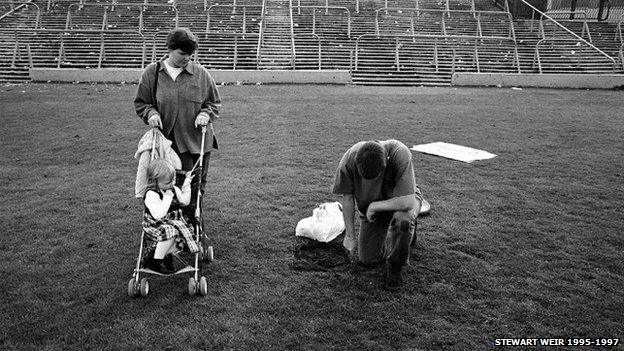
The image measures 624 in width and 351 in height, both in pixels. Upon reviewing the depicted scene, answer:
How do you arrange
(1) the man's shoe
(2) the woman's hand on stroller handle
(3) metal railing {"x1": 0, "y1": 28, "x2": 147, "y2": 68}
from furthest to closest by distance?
1. (3) metal railing {"x1": 0, "y1": 28, "x2": 147, "y2": 68}
2. (2) the woman's hand on stroller handle
3. (1) the man's shoe

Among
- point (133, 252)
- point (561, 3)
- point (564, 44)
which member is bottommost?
point (133, 252)

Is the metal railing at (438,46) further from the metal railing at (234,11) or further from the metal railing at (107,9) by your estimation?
the metal railing at (107,9)

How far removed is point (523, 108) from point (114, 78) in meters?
12.6

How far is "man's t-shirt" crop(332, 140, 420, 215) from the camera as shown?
3.87m

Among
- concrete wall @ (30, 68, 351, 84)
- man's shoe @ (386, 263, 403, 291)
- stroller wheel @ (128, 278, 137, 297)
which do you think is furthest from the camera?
concrete wall @ (30, 68, 351, 84)

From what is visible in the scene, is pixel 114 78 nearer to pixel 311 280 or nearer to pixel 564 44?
pixel 311 280

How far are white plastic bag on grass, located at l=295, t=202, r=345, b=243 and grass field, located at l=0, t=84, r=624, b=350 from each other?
6.4 inches

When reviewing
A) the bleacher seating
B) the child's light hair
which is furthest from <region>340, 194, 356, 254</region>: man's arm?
the bleacher seating

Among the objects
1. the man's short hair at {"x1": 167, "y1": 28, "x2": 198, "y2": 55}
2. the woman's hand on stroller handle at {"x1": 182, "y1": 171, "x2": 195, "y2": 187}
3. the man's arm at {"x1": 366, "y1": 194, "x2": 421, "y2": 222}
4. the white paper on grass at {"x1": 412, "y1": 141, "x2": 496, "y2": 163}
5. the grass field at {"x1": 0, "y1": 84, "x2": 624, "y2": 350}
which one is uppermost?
the man's short hair at {"x1": 167, "y1": 28, "x2": 198, "y2": 55}

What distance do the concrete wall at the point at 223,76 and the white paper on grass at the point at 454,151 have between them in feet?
28.0

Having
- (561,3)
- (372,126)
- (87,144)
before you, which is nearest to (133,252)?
(87,144)

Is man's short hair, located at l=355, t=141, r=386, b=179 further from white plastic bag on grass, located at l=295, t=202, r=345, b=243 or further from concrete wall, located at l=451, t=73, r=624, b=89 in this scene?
concrete wall, located at l=451, t=73, r=624, b=89

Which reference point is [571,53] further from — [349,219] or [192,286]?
[192,286]

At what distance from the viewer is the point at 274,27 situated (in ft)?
65.4
